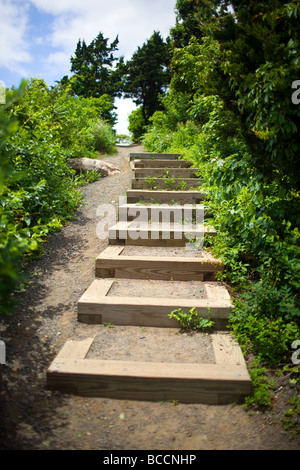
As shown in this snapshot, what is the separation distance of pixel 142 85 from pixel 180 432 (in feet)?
88.1

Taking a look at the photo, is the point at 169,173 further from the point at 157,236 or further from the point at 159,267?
the point at 159,267

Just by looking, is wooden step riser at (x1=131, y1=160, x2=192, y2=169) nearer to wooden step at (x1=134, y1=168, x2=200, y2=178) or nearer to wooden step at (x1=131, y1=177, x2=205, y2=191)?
wooden step at (x1=134, y1=168, x2=200, y2=178)

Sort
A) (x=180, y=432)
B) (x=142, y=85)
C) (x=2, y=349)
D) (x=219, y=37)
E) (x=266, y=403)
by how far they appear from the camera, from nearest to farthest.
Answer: (x=180, y=432) → (x=266, y=403) → (x=2, y=349) → (x=219, y=37) → (x=142, y=85)

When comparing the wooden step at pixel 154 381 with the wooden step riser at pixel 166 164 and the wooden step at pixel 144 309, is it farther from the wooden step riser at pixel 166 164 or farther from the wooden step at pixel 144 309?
the wooden step riser at pixel 166 164

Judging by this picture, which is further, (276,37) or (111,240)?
(111,240)

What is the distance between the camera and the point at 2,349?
2.56 meters

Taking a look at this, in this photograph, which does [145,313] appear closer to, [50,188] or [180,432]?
[180,432]

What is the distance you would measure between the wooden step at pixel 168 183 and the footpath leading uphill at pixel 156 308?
3.98ft

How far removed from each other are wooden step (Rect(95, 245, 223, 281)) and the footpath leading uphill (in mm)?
10

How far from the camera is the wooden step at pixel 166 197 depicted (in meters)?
5.45

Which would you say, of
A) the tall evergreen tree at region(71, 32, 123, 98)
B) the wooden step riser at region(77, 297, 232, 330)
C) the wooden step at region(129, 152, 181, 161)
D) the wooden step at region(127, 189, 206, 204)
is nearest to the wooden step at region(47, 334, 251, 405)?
the wooden step riser at region(77, 297, 232, 330)

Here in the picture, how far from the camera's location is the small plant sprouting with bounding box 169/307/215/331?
112 inches

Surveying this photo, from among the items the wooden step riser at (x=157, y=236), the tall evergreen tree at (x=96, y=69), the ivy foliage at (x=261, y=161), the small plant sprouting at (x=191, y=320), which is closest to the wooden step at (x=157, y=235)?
the wooden step riser at (x=157, y=236)
